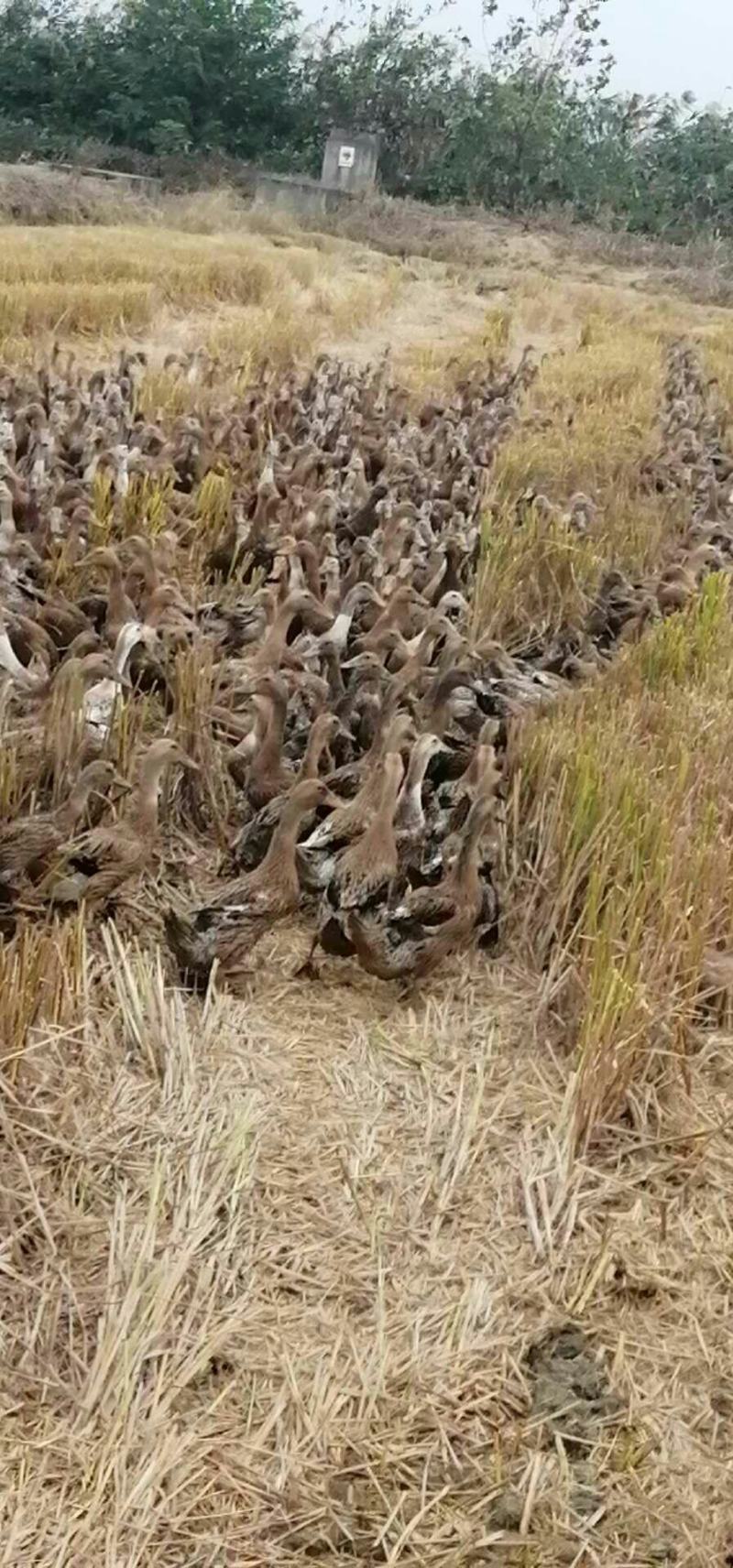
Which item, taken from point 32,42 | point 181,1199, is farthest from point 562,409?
point 32,42

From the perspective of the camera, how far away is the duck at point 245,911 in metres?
2.65

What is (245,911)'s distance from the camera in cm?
272

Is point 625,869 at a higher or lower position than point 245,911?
higher

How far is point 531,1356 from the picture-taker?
199 cm

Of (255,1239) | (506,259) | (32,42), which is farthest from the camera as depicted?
(32,42)

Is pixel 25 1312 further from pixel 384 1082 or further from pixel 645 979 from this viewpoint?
pixel 645 979

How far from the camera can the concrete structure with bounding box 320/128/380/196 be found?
24.7 metres

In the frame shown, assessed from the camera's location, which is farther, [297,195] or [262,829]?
[297,195]

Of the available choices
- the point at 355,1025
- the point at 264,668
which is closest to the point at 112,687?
the point at 264,668

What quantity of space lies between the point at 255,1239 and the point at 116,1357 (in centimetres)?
33

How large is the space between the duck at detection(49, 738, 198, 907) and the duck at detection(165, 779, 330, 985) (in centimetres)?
16

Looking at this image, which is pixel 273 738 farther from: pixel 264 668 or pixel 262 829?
pixel 264 668

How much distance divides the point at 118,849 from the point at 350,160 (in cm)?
2483

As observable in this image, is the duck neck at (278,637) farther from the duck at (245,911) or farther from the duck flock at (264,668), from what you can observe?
the duck at (245,911)
